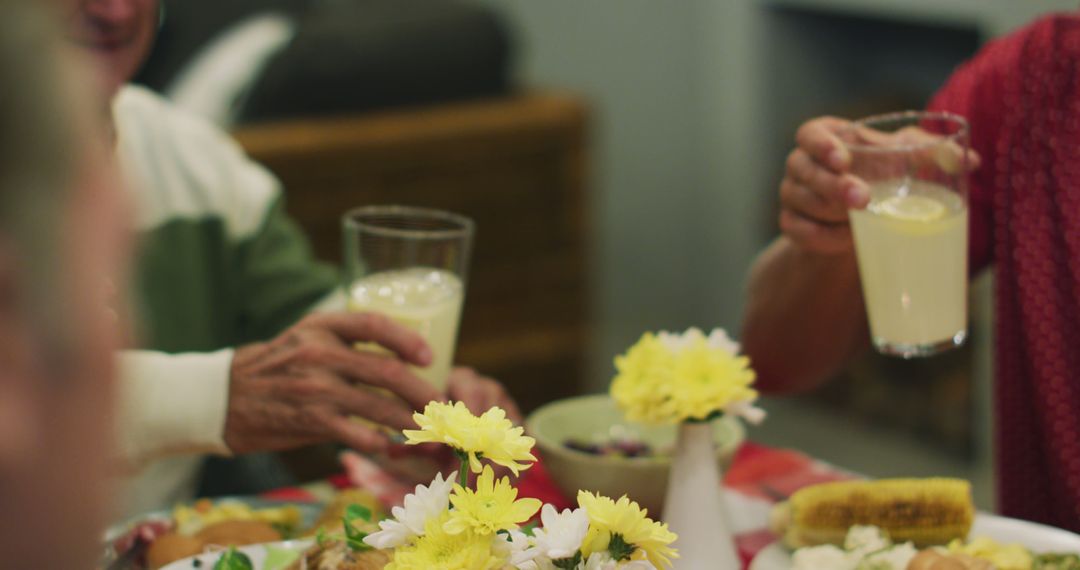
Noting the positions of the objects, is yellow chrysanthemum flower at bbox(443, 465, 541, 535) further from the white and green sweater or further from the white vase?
the white and green sweater

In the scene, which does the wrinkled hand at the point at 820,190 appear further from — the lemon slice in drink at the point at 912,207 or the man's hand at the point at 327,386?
the man's hand at the point at 327,386

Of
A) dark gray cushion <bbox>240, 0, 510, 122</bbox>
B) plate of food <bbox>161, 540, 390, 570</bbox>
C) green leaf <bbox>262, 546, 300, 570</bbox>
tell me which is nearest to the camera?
plate of food <bbox>161, 540, 390, 570</bbox>

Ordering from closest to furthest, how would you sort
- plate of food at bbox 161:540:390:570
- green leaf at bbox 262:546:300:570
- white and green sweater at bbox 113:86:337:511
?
plate of food at bbox 161:540:390:570, green leaf at bbox 262:546:300:570, white and green sweater at bbox 113:86:337:511

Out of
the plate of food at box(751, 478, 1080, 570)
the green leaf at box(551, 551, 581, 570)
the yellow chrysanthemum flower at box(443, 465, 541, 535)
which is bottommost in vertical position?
the plate of food at box(751, 478, 1080, 570)

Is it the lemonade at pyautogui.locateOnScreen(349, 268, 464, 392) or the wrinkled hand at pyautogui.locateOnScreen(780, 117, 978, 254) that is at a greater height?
the wrinkled hand at pyautogui.locateOnScreen(780, 117, 978, 254)

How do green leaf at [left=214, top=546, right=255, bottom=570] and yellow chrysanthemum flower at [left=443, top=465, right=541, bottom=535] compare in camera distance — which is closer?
yellow chrysanthemum flower at [left=443, top=465, right=541, bottom=535]

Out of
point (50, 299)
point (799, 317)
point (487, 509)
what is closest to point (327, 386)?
point (487, 509)

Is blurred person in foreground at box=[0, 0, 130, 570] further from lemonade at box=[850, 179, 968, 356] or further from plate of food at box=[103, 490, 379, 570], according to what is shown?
lemonade at box=[850, 179, 968, 356]

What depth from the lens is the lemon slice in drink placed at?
3.78ft

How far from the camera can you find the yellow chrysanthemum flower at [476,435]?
77 centimetres

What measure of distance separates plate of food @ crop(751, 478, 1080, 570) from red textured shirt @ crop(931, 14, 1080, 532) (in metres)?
0.20

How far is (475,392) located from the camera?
122 centimetres

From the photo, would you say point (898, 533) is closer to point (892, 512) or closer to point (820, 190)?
point (892, 512)

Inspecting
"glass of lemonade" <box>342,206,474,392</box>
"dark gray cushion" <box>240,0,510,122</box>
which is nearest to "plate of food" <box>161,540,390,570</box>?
"glass of lemonade" <box>342,206,474,392</box>
